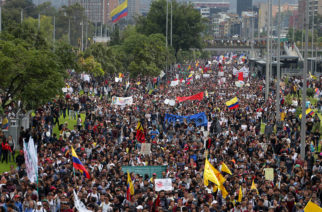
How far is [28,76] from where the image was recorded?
93.9 ft

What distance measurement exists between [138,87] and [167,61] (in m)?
16.7

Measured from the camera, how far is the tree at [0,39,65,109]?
28.0 metres

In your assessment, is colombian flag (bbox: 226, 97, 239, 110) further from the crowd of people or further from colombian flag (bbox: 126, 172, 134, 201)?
colombian flag (bbox: 126, 172, 134, 201)

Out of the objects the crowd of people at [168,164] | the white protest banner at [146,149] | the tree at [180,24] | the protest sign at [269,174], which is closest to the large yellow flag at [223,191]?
the crowd of people at [168,164]

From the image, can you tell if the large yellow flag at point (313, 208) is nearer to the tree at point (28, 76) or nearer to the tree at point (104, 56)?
the tree at point (28, 76)

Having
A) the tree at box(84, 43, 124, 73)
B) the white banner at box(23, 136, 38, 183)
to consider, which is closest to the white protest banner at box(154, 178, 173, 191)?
the white banner at box(23, 136, 38, 183)

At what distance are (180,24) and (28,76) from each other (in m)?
67.0

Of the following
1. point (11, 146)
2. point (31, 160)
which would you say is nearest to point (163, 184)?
point (31, 160)

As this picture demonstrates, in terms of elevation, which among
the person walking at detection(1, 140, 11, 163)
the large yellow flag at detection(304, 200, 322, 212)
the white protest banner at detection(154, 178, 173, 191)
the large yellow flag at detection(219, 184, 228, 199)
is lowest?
the person walking at detection(1, 140, 11, 163)

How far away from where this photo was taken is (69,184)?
17.5m

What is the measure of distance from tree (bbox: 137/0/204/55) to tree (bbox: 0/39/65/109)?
211 feet

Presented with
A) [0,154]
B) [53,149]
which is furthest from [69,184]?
[0,154]

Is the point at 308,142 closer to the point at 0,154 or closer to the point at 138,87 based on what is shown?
the point at 0,154

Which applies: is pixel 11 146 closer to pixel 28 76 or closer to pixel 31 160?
pixel 28 76
